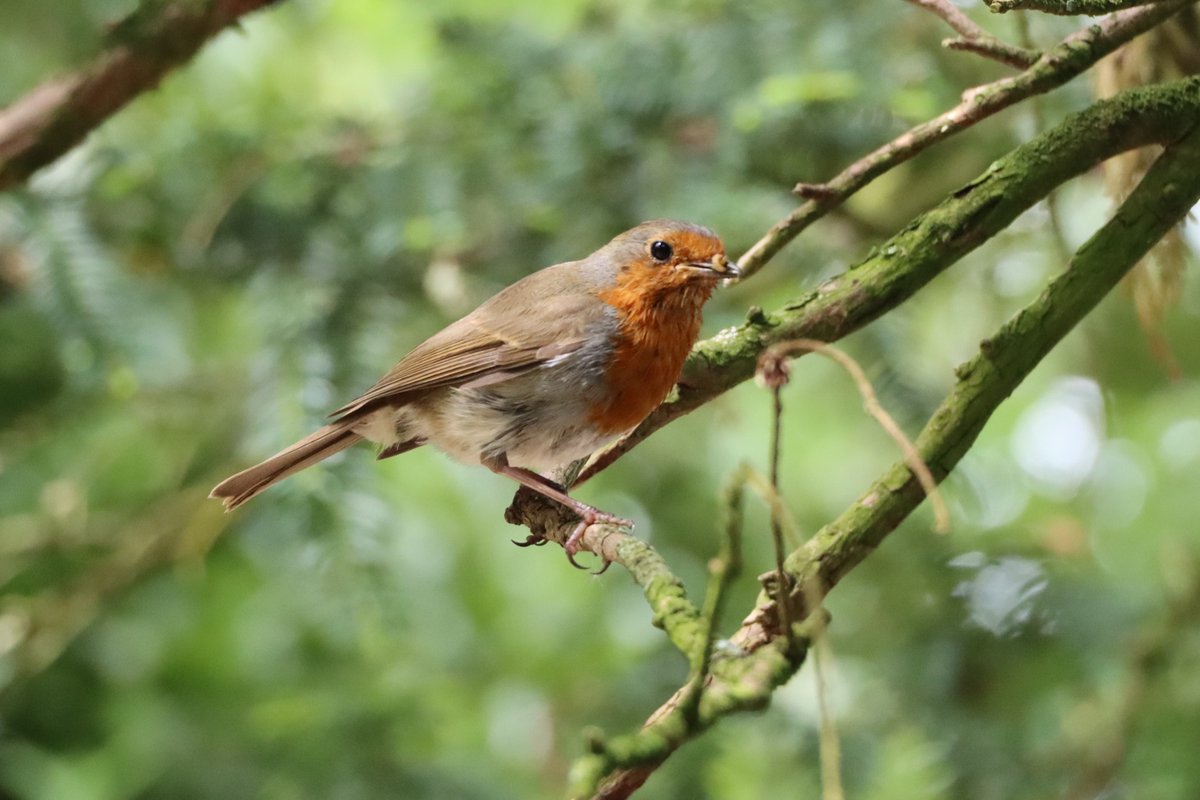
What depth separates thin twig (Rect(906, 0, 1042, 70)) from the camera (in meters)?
1.87

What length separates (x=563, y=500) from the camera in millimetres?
2535

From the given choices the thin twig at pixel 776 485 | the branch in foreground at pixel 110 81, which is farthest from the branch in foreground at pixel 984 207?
the branch in foreground at pixel 110 81

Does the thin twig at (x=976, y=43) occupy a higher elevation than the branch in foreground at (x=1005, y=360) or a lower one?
higher

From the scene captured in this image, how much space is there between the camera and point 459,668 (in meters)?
4.10

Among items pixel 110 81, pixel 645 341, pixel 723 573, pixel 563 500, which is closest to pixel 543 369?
pixel 645 341

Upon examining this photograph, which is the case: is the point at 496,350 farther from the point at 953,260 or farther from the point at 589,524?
the point at 953,260

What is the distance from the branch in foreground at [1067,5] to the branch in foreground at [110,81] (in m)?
1.70

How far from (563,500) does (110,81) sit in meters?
1.41

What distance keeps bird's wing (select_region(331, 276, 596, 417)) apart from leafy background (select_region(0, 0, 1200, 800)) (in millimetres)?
407

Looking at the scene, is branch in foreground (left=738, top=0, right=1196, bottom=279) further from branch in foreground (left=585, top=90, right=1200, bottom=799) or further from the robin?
the robin

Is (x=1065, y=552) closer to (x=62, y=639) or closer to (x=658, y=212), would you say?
(x=658, y=212)

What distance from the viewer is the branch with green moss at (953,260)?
1.56 metres

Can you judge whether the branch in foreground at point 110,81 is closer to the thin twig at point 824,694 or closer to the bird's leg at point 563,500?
the bird's leg at point 563,500

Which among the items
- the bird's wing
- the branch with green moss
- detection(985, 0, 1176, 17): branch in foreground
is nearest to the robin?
the bird's wing
